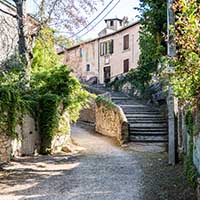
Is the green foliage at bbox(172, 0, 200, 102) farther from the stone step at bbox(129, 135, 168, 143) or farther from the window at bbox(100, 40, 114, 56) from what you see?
the window at bbox(100, 40, 114, 56)

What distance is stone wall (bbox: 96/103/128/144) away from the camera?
17.4 meters

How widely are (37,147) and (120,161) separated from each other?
346 cm

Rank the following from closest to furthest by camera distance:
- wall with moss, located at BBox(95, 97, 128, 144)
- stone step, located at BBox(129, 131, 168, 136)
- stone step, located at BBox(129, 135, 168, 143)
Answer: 1. stone step, located at BBox(129, 135, 168, 143)
2. wall with moss, located at BBox(95, 97, 128, 144)
3. stone step, located at BBox(129, 131, 168, 136)

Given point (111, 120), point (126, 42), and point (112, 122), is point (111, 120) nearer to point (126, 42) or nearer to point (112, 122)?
point (112, 122)

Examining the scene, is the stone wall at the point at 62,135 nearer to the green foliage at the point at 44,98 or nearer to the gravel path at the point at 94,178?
the green foliage at the point at 44,98

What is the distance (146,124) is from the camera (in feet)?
63.0

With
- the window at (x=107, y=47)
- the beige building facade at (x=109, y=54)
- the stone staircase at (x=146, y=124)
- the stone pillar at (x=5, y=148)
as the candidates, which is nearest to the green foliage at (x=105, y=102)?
the stone staircase at (x=146, y=124)

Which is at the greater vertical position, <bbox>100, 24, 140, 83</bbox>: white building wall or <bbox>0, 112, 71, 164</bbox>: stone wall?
<bbox>100, 24, 140, 83</bbox>: white building wall

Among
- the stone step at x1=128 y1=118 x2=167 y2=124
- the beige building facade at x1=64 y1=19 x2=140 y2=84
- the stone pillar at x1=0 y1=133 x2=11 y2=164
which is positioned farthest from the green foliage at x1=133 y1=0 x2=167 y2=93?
the beige building facade at x1=64 y1=19 x2=140 y2=84

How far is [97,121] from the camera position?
23.1m

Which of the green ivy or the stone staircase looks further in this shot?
the stone staircase

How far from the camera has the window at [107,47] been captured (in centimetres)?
4075

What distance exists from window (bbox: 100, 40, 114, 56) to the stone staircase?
17.5m

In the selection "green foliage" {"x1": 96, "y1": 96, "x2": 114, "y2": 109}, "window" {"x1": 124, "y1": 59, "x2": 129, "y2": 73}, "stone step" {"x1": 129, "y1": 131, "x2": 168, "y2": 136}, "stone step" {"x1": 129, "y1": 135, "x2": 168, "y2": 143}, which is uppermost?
"window" {"x1": 124, "y1": 59, "x2": 129, "y2": 73}
